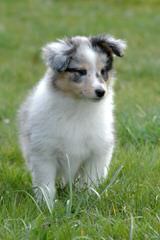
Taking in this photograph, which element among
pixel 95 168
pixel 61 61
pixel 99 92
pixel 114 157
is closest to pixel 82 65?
pixel 61 61

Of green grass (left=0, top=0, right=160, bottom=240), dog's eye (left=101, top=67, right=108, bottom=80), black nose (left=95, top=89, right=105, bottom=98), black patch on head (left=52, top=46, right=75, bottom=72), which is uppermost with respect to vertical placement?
black patch on head (left=52, top=46, right=75, bottom=72)

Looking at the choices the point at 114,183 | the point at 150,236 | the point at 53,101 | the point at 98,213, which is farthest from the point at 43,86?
the point at 150,236

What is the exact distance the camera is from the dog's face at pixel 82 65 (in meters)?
5.30

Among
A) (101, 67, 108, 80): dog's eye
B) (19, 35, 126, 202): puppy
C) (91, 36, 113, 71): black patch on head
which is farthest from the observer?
(91, 36, 113, 71): black patch on head

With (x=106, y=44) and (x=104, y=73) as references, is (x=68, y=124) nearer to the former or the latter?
(x=104, y=73)

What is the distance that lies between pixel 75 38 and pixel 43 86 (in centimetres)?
46

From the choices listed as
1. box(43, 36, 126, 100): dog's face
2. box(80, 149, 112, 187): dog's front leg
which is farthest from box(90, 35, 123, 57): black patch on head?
box(80, 149, 112, 187): dog's front leg

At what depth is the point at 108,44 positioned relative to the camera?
5.66 meters

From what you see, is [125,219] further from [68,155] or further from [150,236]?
[68,155]

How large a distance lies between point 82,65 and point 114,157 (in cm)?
130

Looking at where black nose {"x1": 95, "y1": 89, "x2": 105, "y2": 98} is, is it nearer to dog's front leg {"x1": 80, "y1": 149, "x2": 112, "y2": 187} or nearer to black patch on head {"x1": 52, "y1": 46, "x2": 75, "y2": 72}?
black patch on head {"x1": 52, "y1": 46, "x2": 75, "y2": 72}

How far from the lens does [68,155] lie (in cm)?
539

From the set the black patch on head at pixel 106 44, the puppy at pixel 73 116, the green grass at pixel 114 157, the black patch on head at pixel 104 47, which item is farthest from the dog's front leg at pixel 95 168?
the black patch on head at pixel 106 44

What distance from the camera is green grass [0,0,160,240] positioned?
4473 mm
